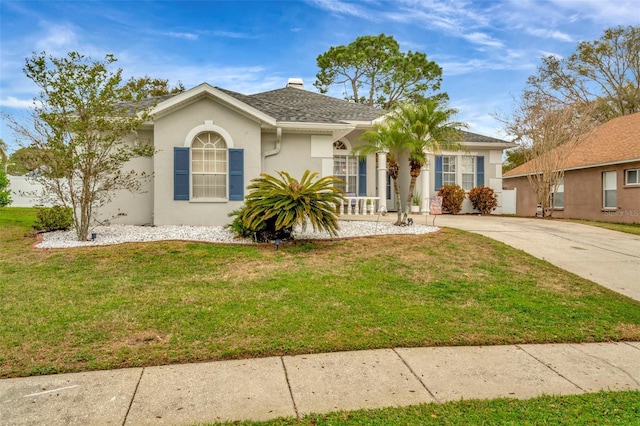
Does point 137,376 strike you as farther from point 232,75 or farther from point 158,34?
point 232,75

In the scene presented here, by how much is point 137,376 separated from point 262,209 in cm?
520

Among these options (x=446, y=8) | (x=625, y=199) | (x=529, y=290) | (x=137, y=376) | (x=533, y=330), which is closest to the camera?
(x=137, y=376)

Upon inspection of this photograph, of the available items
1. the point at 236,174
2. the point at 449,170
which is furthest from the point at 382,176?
the point at 236,174

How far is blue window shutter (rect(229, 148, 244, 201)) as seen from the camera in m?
11.3

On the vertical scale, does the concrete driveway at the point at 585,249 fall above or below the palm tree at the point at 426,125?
below

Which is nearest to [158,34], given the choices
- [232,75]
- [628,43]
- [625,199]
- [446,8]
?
[232,75]

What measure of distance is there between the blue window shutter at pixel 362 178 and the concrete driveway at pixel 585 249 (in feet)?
16.3

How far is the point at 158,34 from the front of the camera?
1354 cm

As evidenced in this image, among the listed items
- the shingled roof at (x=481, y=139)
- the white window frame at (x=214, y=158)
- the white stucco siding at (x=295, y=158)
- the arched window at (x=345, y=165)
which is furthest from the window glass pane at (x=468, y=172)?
the white window frame at (x=214, y=158)

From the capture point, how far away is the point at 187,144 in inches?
436

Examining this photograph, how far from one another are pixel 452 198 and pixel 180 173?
11.8 m

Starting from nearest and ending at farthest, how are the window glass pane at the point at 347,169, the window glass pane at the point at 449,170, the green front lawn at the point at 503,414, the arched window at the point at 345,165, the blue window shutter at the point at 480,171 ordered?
the green front lawn at the point at 503,414, the arched window at the point at 345,165, the window glass pane at the point at 347,169, the window glass pane at the point at 449,170, the blue window shutter at the point at 480,171

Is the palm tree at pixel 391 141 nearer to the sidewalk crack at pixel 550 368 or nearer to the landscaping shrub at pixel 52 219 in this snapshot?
the sidewalk crack at pixel 550 368

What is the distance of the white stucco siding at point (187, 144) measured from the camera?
11094 millimetres
